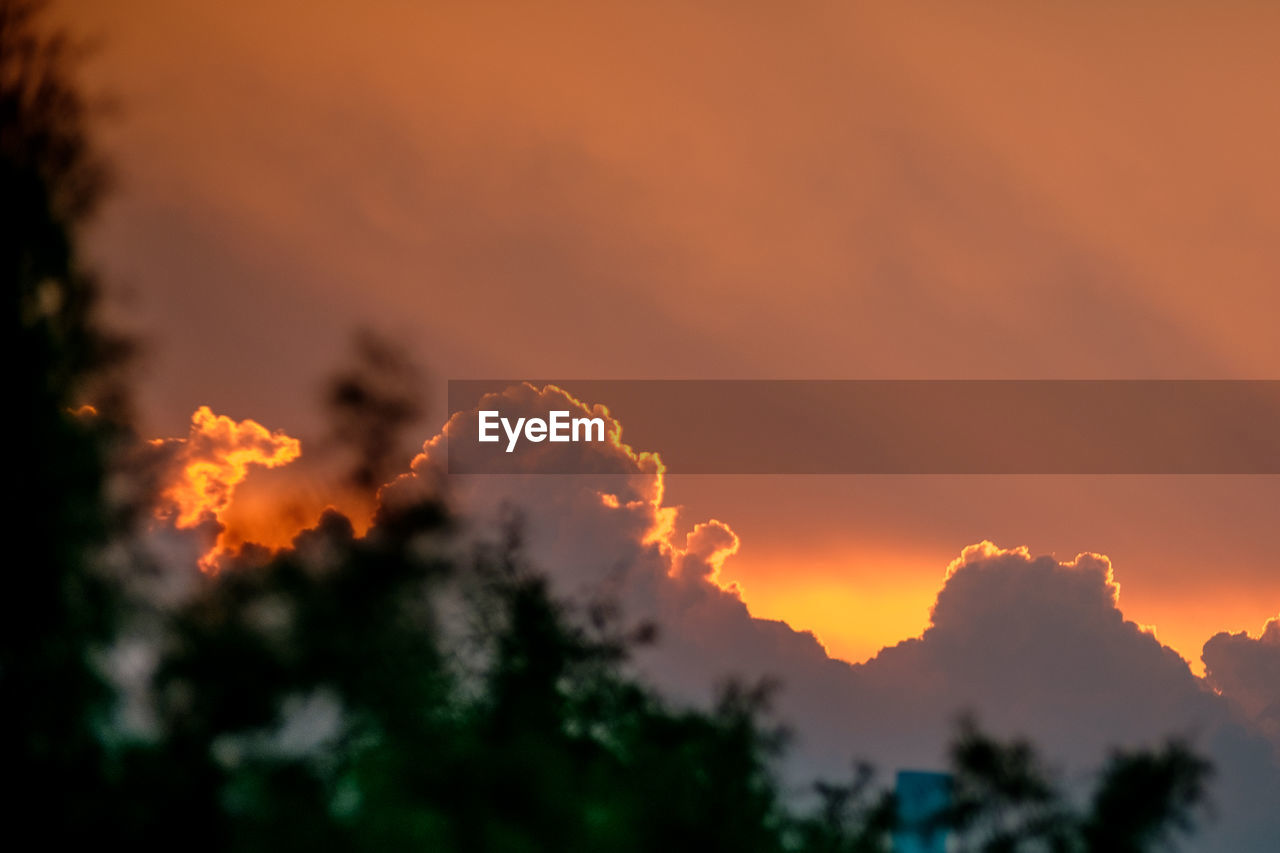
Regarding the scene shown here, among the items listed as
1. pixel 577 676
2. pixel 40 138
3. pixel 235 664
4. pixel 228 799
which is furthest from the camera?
pixel 577 676

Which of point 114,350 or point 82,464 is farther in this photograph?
point 114,350

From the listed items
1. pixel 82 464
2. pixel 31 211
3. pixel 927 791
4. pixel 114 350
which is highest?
pixel 31 211

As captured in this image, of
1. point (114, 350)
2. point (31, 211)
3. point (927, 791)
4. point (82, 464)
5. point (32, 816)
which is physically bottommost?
point (32, 816)

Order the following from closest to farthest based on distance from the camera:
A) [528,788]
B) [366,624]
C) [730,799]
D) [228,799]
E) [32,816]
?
[32,816], [228,799], [528,788], [366,624], [730,799]

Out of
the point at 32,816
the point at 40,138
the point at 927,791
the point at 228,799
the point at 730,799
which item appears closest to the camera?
the point at 32,816

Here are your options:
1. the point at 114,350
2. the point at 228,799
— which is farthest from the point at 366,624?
the point at 114,350

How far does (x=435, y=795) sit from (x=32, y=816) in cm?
641

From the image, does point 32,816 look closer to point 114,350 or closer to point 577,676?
point 114,350

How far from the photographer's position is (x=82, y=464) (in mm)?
16875

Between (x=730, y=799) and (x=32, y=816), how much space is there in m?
15.4

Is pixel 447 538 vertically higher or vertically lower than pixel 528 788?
higher

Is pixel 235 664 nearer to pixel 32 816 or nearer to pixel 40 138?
pixel 32 816

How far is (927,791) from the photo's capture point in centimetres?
2673

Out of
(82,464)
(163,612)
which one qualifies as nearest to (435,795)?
(163,612)
